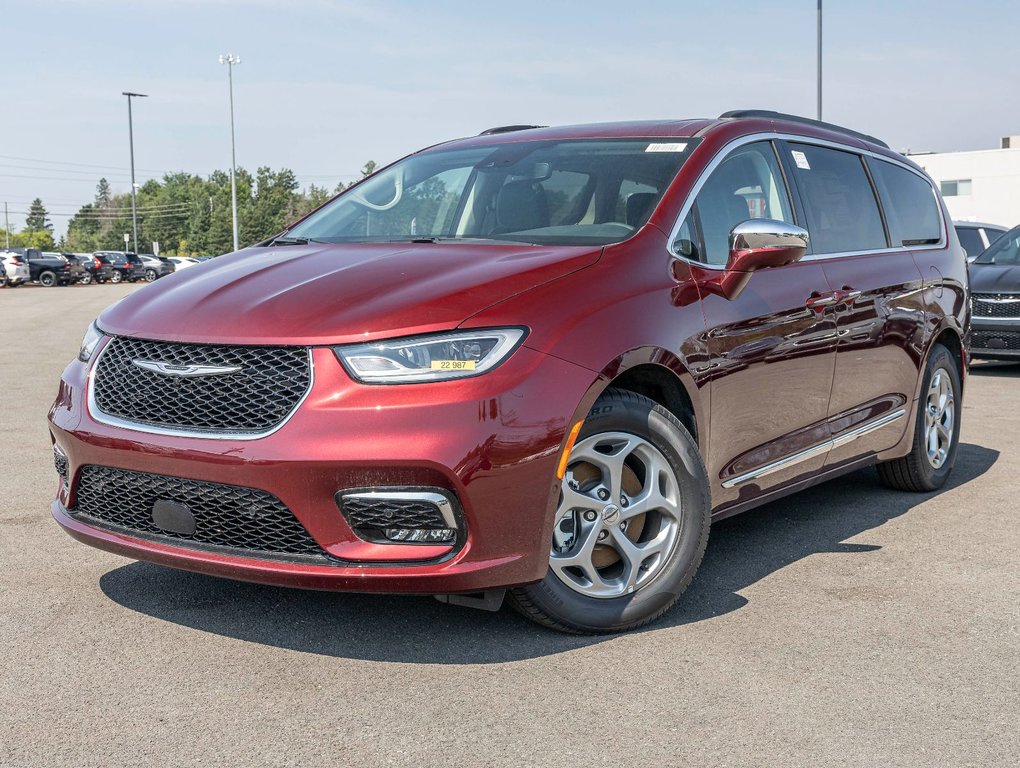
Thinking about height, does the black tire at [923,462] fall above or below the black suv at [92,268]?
below

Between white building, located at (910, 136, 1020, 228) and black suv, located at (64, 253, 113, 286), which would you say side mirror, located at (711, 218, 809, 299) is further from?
white building, located at (910, 136, 1020, 228)

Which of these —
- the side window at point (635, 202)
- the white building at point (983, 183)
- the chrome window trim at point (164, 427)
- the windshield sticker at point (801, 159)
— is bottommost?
the chrome window trim at point (164, 427)

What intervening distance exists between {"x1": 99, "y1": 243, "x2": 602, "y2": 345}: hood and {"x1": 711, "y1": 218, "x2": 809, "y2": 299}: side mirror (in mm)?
639

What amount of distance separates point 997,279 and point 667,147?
9092 mm

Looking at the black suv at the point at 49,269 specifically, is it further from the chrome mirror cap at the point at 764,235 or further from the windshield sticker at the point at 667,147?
the chrome mirror cap at the point at 764,235

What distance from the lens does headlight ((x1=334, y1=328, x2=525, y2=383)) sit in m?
3.50

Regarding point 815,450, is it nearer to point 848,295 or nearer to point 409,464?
point 848,295

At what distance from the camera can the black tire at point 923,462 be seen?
6.28 meters

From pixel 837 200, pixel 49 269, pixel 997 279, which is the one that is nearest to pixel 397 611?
pixel 837 200

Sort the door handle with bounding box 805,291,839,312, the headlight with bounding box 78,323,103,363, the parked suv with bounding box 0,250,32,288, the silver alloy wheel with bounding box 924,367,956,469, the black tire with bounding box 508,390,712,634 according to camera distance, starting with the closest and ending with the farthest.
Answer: the black tire with bounding box 508,390,712,634 → the headlight with bounding box 78,323,103,363 → the door handle with bounding box 805,291,839,312 → the silver alloy wheel with bounding box 924,367,956,469 → the parked suv with bounding box 0,250,32,288

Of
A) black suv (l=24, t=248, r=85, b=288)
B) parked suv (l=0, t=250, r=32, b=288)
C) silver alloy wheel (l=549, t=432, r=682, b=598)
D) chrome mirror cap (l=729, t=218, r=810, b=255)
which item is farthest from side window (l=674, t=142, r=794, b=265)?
black suv (l=24, t=248, r=85, b=288)

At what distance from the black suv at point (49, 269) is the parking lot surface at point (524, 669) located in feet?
166

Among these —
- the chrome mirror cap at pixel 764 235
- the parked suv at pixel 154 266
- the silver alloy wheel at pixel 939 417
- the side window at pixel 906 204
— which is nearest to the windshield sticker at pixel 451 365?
the chrome mirror cap at pixel 764 235

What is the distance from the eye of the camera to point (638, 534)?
13.5 ft
